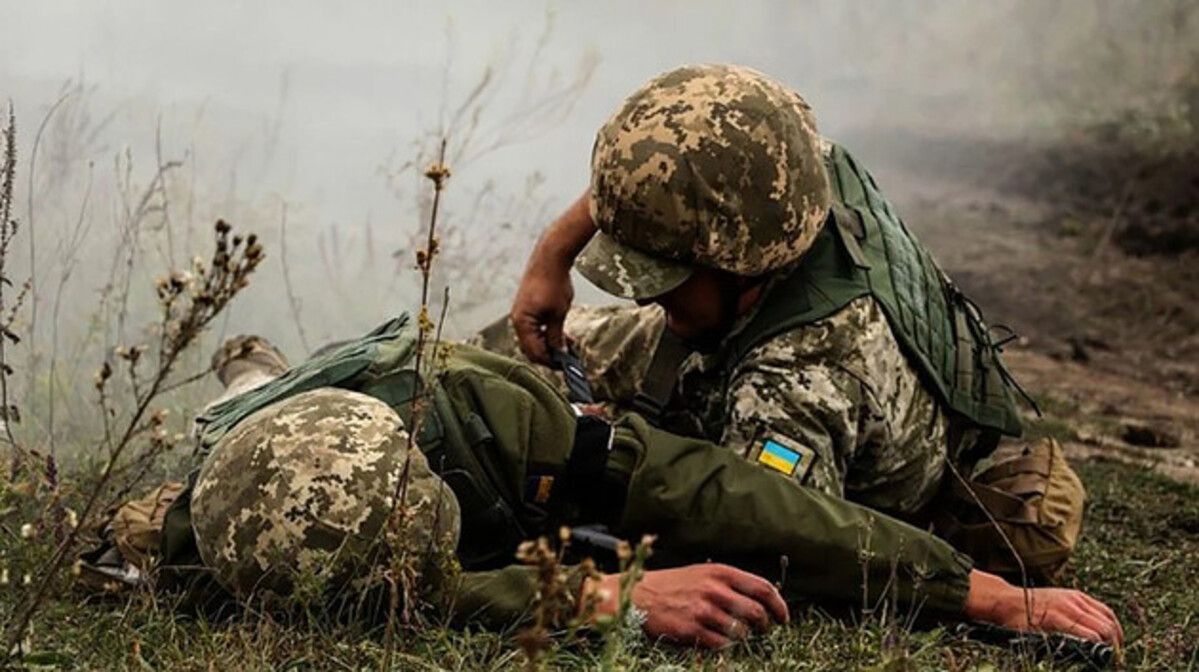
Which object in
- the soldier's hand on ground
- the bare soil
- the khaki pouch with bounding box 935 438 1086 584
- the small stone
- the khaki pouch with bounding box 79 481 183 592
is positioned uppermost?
the soldier's hand on ground

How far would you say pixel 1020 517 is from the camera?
13.3 feet

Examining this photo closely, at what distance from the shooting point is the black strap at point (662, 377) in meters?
4.37

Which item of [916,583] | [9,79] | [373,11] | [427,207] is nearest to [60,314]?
[9,79]

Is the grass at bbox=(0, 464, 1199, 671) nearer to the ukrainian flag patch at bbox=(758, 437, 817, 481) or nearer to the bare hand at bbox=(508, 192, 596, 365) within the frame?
the ukrainian flag patch at bbox=(758, 437, 817, 481)

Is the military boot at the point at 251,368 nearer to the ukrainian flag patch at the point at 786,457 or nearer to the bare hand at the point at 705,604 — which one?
the ukrainian flag patch at the point at 786,457

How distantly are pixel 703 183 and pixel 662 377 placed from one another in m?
0.73

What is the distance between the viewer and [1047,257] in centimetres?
1142

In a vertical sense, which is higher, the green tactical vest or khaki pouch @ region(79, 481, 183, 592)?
the green tactical vest

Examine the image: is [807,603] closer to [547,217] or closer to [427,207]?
[427,207]

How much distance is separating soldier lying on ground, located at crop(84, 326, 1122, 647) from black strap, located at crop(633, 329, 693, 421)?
69cm

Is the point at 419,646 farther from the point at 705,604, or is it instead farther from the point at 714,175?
the point at 714,175

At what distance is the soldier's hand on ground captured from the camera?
341cm

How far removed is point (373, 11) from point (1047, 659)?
10612mm

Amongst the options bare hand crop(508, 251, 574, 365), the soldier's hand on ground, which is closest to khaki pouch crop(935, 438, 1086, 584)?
the soldier's hand on ground
